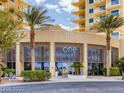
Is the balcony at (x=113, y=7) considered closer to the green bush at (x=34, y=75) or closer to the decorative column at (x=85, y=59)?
the decorative column at (x=85, y=59)

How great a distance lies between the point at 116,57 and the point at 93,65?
18.4 feet

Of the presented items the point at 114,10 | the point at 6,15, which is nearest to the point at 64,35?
the point at 6,15

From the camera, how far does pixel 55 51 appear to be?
41562mm

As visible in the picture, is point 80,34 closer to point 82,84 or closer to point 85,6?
point 82,84

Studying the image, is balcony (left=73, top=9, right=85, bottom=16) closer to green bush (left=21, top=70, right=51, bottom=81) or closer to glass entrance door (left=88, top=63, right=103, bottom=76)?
glass entrance door (left=88, top=63, right=103, bottom=76)

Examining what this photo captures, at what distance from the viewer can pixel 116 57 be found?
49.0 m

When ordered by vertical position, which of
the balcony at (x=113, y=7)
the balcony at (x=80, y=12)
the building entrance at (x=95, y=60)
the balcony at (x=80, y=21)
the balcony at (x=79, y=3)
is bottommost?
the building entrance at (x=95, y=60)

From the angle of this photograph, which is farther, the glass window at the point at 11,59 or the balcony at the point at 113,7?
the balcony at the point at 113,7

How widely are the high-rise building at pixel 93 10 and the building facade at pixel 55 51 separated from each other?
61.5 ft

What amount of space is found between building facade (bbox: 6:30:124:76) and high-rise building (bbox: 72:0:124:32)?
18.7 meters

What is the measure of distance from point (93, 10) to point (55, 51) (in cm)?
3117

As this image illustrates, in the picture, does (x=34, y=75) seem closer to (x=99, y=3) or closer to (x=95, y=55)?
(x=95, y=55)

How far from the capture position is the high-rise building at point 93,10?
6362 centimetres

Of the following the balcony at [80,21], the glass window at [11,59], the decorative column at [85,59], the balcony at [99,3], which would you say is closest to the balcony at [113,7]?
the balcony at [99,3]
